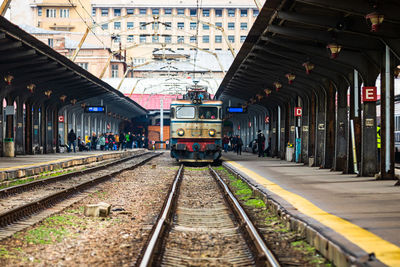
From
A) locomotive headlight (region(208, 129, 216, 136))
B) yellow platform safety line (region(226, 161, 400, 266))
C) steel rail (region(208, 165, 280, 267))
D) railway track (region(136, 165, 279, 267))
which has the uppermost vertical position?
locomotive headlight (region(208, 129, 216, 136))

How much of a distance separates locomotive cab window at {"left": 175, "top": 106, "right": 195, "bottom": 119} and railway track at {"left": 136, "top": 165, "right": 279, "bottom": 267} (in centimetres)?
1430

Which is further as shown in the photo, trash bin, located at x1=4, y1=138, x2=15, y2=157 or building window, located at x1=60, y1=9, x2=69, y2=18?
building window, located at x1=60, y1=9, x2=69, y2=18

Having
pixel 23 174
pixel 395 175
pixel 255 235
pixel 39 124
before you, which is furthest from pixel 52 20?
pixel 255 235

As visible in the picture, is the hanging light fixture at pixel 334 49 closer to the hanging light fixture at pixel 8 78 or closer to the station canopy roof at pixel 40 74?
the station canopy roof at pixel 40 74

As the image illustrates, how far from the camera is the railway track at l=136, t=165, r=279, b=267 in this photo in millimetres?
6547

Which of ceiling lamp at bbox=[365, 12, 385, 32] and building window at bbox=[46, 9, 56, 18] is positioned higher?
building window at bbox=[46, 9, 56, 18]

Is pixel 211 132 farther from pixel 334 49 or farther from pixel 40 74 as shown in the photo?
pixel 334 49

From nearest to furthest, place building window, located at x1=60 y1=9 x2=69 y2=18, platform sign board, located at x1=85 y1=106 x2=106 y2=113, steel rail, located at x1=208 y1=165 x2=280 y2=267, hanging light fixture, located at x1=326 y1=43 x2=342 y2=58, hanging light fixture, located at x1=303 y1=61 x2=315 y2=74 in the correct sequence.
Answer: steel rail, located at x1=208 y1=165 x2=280 y2=267
hanging light fixture, located at x1=326 y1=43 x2=342 y2=58
hanging light fixture, located at x1=303 y1=61 x2=315 y2=74
platform sign board, located at x1=85 y1=106 x2=106 y2=113
building window, located at x1=60 y1=9 x2=69 y2=18

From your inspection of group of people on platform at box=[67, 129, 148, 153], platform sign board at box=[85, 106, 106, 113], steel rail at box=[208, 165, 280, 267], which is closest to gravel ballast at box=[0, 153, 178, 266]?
steel rail at box=[208, 165, 280, 267]

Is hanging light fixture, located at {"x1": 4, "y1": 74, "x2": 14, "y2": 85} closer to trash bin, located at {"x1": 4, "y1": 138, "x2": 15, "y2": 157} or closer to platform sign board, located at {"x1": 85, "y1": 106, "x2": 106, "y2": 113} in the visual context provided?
trash bin, located at {"x1": 4, "y1": 138, "x2": 15, "y2": 157}

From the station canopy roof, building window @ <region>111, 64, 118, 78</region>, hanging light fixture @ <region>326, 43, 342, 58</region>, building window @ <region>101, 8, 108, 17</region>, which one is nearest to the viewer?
hanging light fixture @ <region>326, 43, 342, 58</region>

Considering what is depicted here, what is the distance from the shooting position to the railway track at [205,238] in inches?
258

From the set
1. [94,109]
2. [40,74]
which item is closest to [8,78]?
[40,74]

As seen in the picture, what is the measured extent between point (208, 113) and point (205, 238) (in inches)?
746
